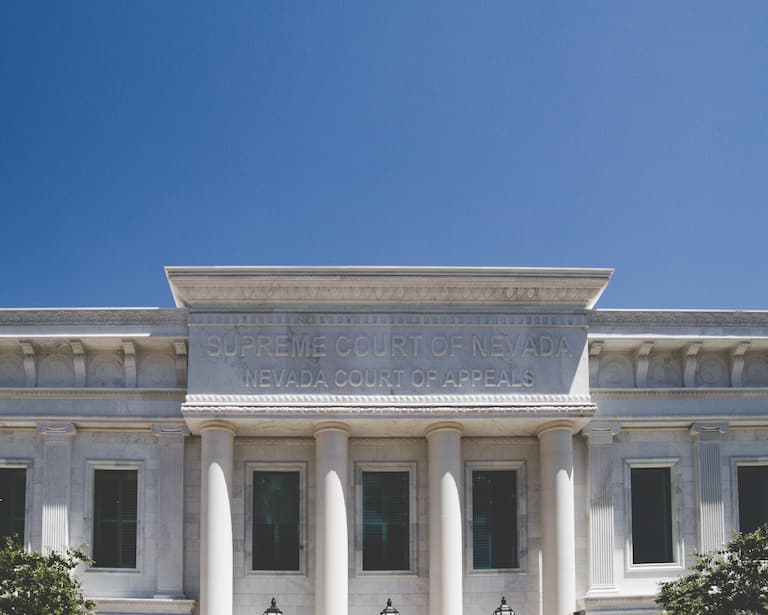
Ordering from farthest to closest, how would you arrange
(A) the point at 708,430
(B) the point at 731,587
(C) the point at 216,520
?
(A) the point at 708,430 → (C) the point at 216,520 → (B) the point at 731,587

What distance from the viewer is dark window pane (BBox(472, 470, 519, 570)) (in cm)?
2327

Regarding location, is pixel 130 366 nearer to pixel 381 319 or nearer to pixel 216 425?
pixel 216 425

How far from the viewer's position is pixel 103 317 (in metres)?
23.0

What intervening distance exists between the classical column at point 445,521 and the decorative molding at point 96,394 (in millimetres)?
6461

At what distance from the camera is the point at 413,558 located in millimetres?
23141

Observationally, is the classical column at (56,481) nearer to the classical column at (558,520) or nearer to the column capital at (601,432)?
the classical column at (558,520)

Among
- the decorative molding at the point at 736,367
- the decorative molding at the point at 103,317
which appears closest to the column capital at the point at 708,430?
the decorative molding at the point at 736,367

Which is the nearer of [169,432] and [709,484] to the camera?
[169,432]

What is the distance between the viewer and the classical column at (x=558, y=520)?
21.9 metres

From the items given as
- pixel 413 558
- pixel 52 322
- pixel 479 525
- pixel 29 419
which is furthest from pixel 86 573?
pixel 479 525

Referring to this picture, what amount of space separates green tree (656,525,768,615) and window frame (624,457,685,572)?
2.75 meters

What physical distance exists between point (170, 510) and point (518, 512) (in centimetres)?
856

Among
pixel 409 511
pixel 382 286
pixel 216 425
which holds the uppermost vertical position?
pixel 382 286

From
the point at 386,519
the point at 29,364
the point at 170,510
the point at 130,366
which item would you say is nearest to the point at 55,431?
the point at 29,364
